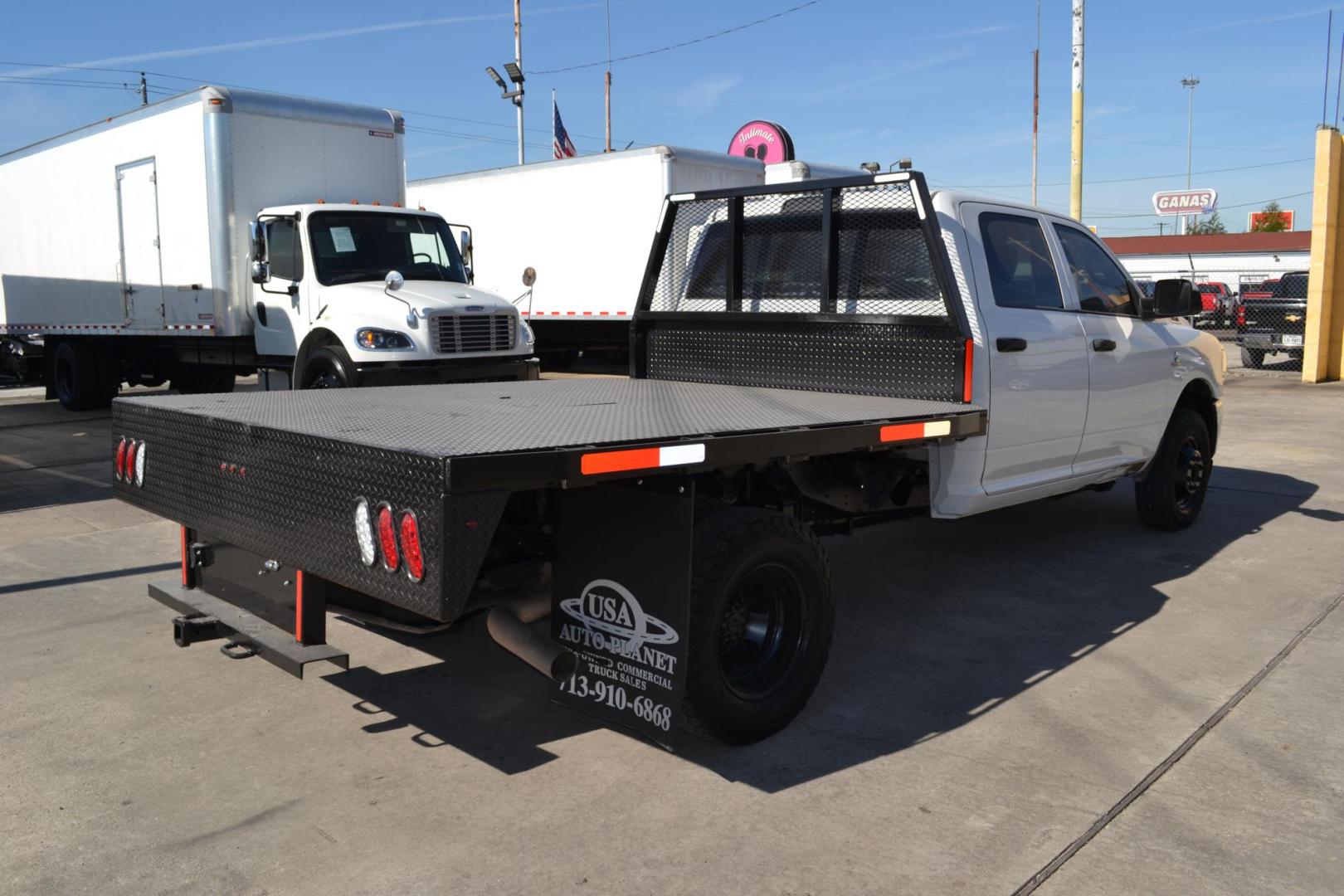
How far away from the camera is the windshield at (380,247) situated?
11.2 metres

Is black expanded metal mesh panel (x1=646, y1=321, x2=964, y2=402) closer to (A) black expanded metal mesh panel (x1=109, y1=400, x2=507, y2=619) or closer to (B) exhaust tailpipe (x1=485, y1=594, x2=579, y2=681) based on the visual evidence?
(B) exhaust tailpipe (x1=485, y1=594, x2=579, y2=681)

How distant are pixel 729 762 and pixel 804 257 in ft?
8.92

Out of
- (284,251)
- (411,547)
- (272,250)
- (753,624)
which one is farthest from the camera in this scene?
(272,250)

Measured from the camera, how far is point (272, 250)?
11.5m

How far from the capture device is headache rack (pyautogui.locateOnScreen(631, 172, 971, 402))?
503 cm

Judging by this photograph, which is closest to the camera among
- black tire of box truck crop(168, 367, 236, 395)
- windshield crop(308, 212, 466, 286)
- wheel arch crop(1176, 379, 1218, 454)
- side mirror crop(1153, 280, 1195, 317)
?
side mirror crop(1153, 280, 1195, 317)

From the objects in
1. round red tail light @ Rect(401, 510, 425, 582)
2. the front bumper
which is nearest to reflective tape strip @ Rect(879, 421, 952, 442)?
round red tail light @ Rect(401, 510, 425, 582)

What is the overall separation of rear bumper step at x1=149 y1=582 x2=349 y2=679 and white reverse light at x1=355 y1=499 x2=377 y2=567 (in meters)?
0.59

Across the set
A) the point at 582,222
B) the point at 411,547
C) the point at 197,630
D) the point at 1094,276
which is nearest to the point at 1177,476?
the point at 1094,276

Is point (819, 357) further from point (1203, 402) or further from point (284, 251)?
point (284, 251)

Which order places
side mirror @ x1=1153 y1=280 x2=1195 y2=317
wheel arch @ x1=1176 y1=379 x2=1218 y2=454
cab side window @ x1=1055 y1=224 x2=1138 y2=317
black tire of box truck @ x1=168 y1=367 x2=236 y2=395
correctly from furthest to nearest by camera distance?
black tire of box truck @ x1=168 y1=367 x2=236 y2=395 → wheel arch @ x1=1176 y1=379 x2=1218 y2=454 → side mirror @ x1=1153 y1=280 x2=1195 y2=317 → cab side window @ x1=1055 y1=224 x2=1138 y2=317

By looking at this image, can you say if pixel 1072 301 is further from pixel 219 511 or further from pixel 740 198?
pixel 219 511

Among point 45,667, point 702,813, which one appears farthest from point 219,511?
point 702,813

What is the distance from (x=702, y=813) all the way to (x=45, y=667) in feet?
10.4
